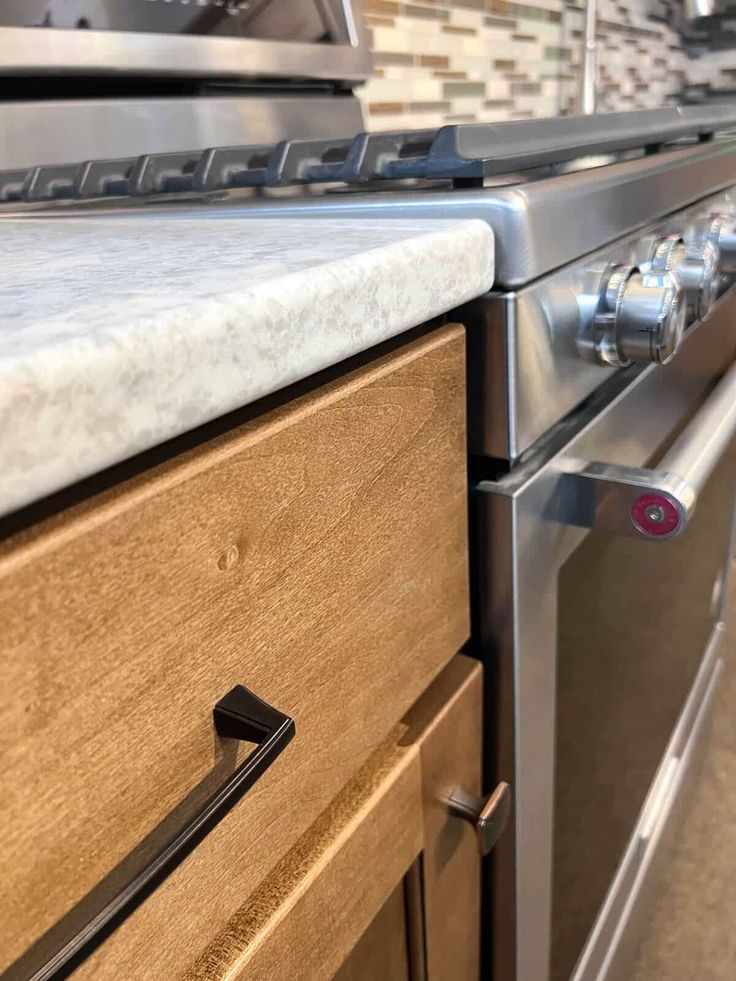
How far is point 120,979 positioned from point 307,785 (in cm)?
10

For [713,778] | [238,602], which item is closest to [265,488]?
[238,602]

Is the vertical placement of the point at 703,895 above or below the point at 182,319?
below

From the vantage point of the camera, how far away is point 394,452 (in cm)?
35

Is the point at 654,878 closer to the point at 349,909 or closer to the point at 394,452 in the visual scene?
the point at 349,909

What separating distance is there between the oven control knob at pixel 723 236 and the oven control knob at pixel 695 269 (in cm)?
9

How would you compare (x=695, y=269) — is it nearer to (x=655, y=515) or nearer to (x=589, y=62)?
(x=655, y=515)

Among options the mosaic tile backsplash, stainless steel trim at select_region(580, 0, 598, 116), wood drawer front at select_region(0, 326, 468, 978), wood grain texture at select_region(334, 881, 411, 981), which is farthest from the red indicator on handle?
stainless steel trim at select_region(580, 0, 598, 116)

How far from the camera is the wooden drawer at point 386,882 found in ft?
1.05

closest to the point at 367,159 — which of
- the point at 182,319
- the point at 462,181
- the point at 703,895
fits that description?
the point at 462,181

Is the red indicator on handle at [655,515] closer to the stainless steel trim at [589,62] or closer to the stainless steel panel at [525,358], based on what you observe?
the stainless steel panel at [525,358]

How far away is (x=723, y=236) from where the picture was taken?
2.16ft

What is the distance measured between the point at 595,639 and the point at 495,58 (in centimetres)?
102

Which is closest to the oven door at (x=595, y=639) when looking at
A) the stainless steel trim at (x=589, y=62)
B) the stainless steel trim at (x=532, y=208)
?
the stainless steel trim at (x=532, y=208)

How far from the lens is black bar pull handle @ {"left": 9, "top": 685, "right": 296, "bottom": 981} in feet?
0.72
